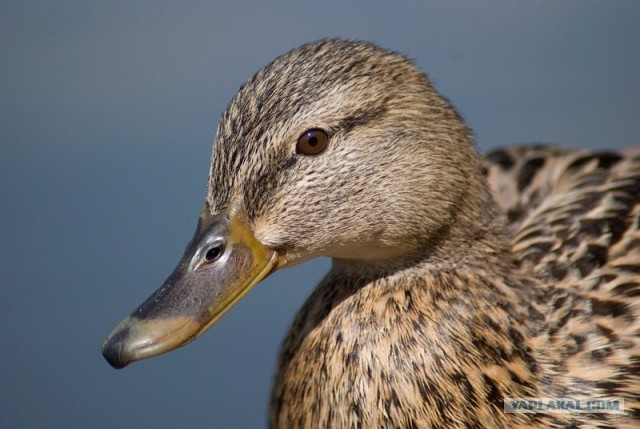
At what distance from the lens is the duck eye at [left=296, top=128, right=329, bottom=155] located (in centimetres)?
162

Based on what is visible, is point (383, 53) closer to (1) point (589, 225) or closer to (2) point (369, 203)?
(2) point (369, 203)

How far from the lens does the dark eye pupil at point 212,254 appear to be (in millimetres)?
1633

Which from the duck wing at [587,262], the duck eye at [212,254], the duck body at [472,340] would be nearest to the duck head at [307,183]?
the duck eye at [212,254]

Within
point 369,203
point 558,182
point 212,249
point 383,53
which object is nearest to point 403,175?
→ point 369,203

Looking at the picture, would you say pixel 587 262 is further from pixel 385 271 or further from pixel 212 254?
pixel 212 254

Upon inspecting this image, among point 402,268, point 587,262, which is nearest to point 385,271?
point 402,268

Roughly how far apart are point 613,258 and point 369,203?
56 cm

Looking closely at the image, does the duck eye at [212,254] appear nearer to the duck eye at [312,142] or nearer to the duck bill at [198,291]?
the duck bill at [198,291]

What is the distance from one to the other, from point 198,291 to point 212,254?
7 cm

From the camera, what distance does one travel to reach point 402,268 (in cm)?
180

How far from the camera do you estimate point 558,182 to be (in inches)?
93.7

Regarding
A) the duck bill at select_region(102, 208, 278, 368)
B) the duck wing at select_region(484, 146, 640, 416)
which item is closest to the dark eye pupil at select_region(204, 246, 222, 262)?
the duck bill at select_region(102, 208, 278, 368)

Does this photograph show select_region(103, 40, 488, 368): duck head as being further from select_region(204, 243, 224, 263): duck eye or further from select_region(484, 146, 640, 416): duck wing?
select_region(484, 146, 640, 416): duck wing

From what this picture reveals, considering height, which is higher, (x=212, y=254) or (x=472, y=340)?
(x=212, y=254)
